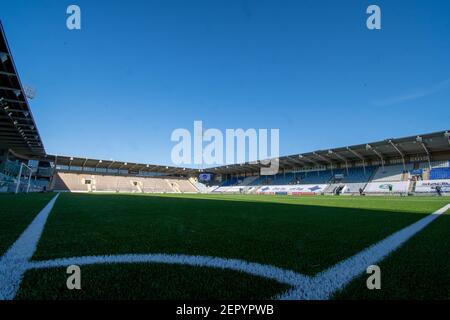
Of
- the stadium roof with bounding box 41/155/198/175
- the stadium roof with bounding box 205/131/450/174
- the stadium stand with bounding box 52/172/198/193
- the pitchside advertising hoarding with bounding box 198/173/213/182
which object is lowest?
the stadium stand with bounding box 52/172/198/193

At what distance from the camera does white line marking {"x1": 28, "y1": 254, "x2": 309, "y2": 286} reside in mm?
1768

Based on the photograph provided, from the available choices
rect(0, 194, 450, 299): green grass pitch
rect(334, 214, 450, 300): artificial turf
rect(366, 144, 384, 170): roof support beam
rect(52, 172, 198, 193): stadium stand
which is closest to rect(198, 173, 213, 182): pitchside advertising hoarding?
rect(52, 172, 198, 193): stadium stand

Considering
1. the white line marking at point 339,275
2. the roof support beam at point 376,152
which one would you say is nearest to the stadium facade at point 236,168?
the roof support beam at point 376,152

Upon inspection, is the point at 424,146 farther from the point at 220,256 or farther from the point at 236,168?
the point at 220,256

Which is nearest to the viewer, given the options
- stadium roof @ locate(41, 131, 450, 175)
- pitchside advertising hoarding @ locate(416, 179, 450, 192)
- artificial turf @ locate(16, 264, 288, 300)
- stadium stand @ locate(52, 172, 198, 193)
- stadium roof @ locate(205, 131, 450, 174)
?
artificial turf @ locate(16, 264, 288, 300)

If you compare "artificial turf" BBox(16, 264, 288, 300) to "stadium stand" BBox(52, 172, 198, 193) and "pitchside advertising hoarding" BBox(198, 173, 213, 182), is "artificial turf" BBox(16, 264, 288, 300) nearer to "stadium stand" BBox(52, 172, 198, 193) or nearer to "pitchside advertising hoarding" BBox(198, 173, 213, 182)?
"stadium stand" BBox(52, 172, 198, 193)

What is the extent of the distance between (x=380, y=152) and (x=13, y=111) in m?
40.9

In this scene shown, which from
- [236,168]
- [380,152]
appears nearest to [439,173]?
[380,152]

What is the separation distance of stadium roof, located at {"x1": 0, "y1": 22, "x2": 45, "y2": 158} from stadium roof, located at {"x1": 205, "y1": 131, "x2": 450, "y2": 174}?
112 feet

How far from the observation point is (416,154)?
107 feet

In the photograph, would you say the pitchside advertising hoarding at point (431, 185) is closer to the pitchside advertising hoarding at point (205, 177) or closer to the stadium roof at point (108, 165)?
the pitchside advertising hoarding at point (205, 177)

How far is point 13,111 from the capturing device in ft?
55.9

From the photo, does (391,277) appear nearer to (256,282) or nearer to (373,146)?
(256,282)

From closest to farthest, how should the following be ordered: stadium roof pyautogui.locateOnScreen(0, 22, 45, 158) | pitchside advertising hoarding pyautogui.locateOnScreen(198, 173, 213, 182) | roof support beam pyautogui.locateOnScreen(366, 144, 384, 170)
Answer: stadium roof pyautogui.locateOnScreen(0, 22, 45, 158), roof support beam pyautogui.locateOnScreen(366, 144, 384, 170), pitchside advertising hoarding pyautogui.locateOnScreen(198, 173, 213, 182)
